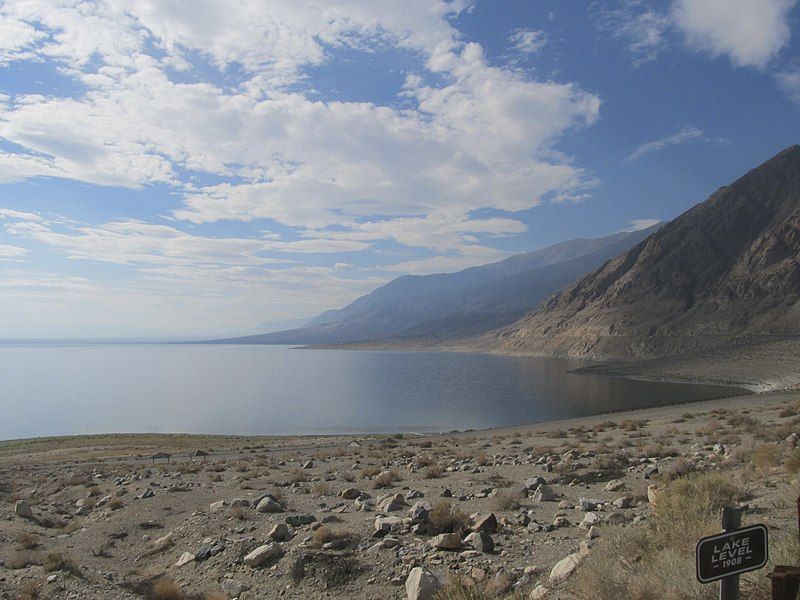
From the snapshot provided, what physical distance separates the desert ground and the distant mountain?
8538 centimetres

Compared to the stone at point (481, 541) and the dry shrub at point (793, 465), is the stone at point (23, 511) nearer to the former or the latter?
the stone at point (481, 541)

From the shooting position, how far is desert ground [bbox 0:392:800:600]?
5793mm

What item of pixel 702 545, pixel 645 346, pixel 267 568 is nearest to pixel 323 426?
pixel 267 568

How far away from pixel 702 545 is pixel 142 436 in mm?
42079

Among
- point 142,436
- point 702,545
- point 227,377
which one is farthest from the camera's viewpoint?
point 227,377

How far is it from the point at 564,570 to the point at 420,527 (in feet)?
10.5

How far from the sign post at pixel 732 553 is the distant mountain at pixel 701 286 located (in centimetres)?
9386

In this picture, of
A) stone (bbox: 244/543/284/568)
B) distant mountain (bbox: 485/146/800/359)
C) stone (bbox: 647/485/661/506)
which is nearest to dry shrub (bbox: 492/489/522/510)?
stone (bbox: 647/485/661/506)

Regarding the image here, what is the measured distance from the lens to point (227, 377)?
95.9 m

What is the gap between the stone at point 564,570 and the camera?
566cm

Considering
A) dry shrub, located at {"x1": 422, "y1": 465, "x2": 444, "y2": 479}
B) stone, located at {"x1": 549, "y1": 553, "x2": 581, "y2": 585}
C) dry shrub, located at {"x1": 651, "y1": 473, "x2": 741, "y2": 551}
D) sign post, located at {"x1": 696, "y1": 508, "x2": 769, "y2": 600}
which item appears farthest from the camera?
dry shrub, located at {"x1": 422, "y1": 465, "x2": 444, "y2": 479}

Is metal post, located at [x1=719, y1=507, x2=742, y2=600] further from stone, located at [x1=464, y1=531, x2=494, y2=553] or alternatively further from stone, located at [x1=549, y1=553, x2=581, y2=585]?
stone, located at [x1=464, y1=531, x2=494, y2=553]

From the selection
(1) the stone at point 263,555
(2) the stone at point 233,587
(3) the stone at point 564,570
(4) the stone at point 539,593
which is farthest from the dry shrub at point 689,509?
(2) the stone at point 233,587

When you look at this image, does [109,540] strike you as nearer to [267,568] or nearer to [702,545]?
[267,568]
